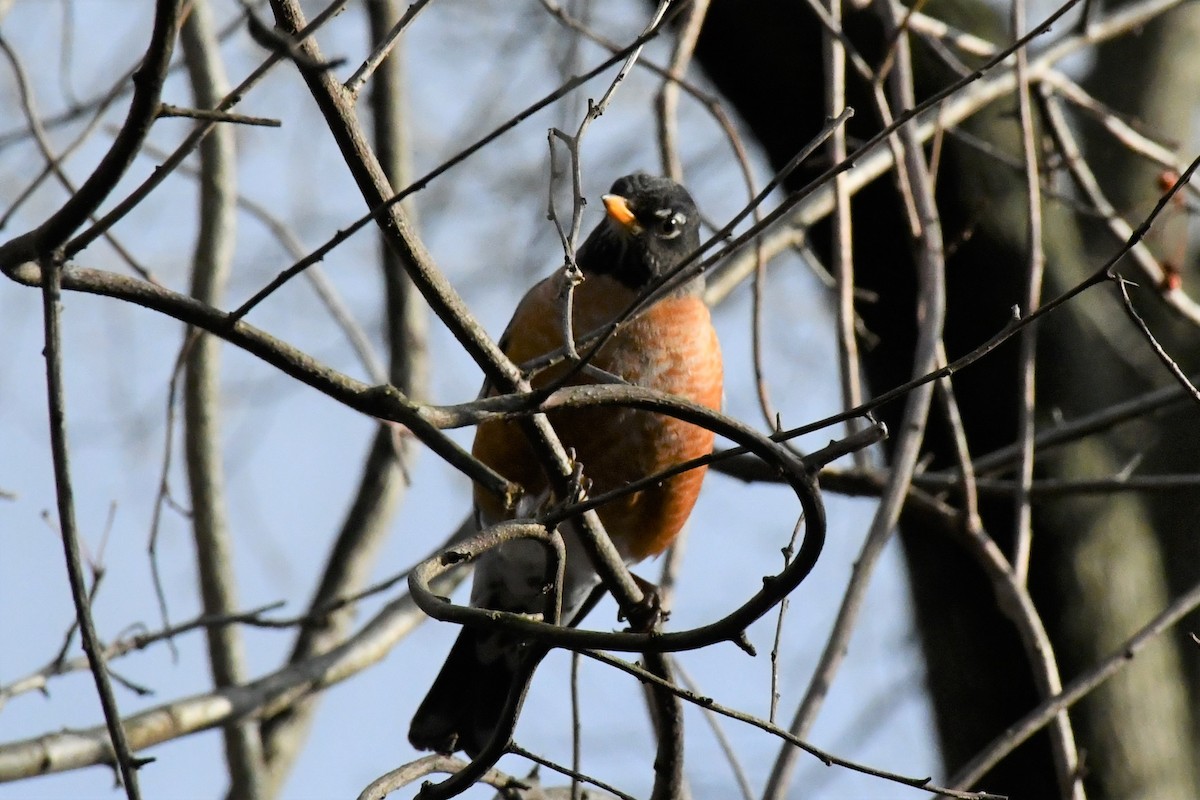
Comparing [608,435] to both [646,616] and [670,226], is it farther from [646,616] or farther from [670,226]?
[670,226]

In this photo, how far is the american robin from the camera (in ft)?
10.1

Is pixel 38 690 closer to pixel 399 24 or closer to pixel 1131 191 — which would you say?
pixel 399 24

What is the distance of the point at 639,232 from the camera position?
11.9 ft

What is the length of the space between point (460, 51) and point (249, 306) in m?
6.37

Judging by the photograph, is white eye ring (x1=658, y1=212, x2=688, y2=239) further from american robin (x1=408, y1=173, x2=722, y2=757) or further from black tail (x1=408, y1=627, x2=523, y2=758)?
black tail (x1=408, y1=627, x2=523, y2=758)

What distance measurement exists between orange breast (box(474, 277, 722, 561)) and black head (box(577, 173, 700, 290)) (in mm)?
180

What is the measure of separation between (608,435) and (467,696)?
81 cm

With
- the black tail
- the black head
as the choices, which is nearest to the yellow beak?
the black head

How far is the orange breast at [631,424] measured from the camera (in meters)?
3.05

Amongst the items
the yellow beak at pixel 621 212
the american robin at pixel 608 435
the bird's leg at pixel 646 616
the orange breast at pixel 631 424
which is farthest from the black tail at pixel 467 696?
the yellow beak at pixel 621 212

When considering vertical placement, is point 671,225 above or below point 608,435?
above

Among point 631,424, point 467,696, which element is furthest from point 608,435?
point 467,696

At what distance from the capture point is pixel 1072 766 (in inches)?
104

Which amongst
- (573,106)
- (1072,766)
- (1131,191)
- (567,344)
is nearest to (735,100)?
(573,106)
